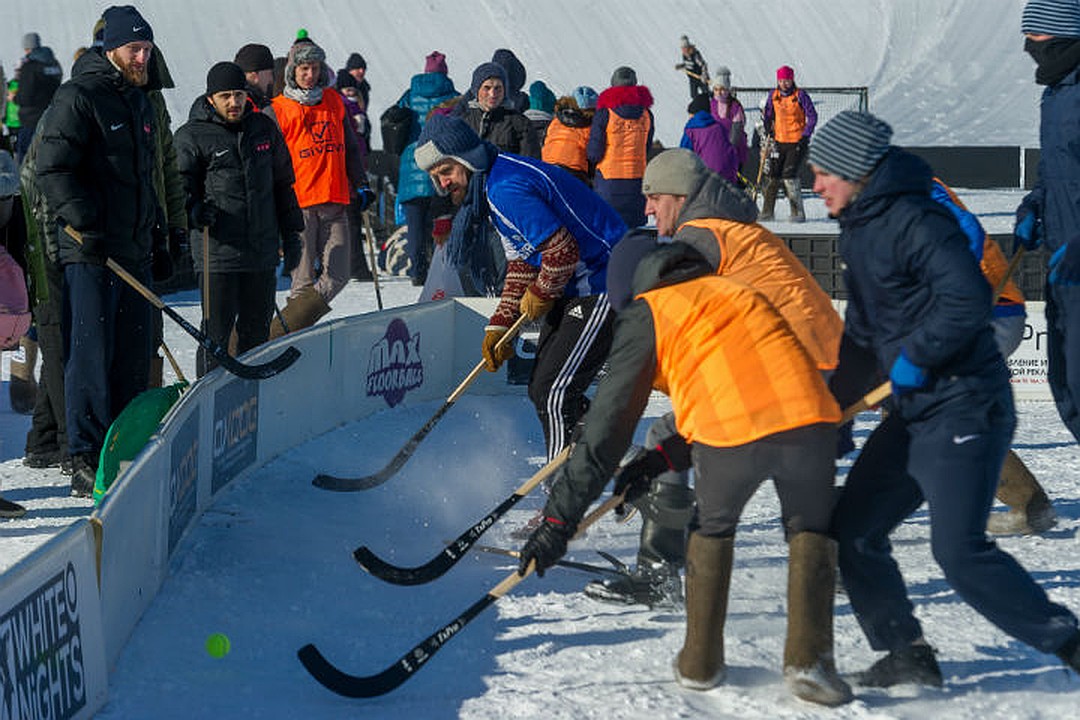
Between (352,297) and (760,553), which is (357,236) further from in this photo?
(760,553)

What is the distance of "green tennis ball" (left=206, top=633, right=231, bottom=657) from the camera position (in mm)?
4953

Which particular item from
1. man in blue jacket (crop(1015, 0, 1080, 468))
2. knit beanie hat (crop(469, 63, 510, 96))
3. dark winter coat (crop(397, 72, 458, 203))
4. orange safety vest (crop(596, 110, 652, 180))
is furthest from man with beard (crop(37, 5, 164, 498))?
dark winter coat (crop(397, 72, 458, 203))

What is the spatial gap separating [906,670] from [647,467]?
906 mm

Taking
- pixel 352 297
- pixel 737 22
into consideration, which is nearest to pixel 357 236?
pixel 352 297

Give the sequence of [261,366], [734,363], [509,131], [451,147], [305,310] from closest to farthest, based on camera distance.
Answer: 1. [734,363]
2. [451,147]
3. [261,366]
4. [305,310]
5. [509,131]

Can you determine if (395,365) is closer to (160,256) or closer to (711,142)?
(160,256)

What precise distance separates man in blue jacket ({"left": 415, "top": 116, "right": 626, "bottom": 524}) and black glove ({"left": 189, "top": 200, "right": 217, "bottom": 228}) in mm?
2086

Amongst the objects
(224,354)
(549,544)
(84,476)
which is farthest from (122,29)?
(549,544)

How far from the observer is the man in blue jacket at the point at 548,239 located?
5.98 metres

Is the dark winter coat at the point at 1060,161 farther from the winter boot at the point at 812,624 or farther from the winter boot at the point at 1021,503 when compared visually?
the winter boot at the point at 812,624

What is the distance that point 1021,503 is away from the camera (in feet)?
21.0

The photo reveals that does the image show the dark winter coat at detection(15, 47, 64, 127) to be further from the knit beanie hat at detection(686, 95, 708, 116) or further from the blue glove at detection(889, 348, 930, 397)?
the blue glove at detection(889, 348, 930, 397)

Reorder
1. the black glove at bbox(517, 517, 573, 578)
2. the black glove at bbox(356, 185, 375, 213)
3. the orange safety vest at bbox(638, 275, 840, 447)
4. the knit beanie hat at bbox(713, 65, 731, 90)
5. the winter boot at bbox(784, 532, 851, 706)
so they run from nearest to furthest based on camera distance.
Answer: the orange safety vest at bbox(638, 275, 840, 447) < the winter boot at bbox(784, 532, 851, 706) < the black glove at bbox(517, 517, 573, 578) < the black glove at bbox(356, 185, 375, 213) < the knit beanie hat at bbox(713, 65, 731, 90)

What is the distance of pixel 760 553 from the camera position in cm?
626
